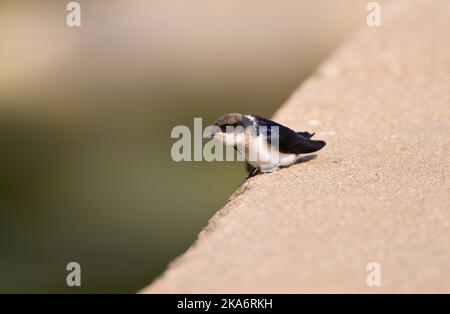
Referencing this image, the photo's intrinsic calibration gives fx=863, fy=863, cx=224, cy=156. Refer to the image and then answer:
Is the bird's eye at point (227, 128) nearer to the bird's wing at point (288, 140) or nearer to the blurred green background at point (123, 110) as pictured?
the bird's wing at point (288, 140)

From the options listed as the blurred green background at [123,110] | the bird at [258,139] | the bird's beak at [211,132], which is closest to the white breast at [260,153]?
the bird at [258,139]

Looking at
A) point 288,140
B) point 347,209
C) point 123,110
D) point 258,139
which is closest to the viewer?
point 347,209

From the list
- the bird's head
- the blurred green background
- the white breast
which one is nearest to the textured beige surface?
the white breast

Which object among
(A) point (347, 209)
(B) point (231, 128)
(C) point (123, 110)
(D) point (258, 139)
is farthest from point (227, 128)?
(C) point (123, 110)

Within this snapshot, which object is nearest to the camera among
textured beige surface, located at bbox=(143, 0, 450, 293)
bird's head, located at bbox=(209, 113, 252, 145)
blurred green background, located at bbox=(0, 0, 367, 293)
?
textured beige surface, located at bbox=(143, 0, 450, 293)

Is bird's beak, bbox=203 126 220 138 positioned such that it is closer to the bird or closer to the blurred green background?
the bird

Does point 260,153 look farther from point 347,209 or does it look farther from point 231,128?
point 347,209
